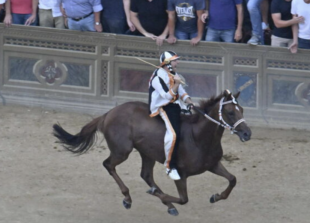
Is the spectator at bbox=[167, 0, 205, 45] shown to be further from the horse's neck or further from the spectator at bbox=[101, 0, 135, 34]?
the horse's neck

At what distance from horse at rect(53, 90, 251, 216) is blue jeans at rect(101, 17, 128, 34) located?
11.8 ft

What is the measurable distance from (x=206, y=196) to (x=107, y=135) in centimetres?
169

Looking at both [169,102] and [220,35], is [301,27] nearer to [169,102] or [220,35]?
[220,35]

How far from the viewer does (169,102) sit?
35.0 ft

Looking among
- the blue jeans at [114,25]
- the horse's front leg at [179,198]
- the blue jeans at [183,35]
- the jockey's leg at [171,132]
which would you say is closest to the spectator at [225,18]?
the blue jeans at [183,35]

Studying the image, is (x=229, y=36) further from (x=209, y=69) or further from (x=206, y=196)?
(x=206, y=196)

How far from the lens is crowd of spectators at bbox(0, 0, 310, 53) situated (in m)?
13.7

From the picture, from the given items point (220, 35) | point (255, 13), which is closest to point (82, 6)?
point (220, 35)

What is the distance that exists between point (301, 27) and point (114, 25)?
320cm

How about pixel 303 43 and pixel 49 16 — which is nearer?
pixel 303 43

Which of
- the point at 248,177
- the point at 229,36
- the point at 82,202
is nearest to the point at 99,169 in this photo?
the point at 82,202

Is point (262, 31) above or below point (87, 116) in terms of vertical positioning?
above

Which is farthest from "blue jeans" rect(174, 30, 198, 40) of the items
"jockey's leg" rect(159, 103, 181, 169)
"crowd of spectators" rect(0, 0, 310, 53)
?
"jockey's leg" rect(159, 103, 181, 169)

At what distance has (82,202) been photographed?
37.5 feet
